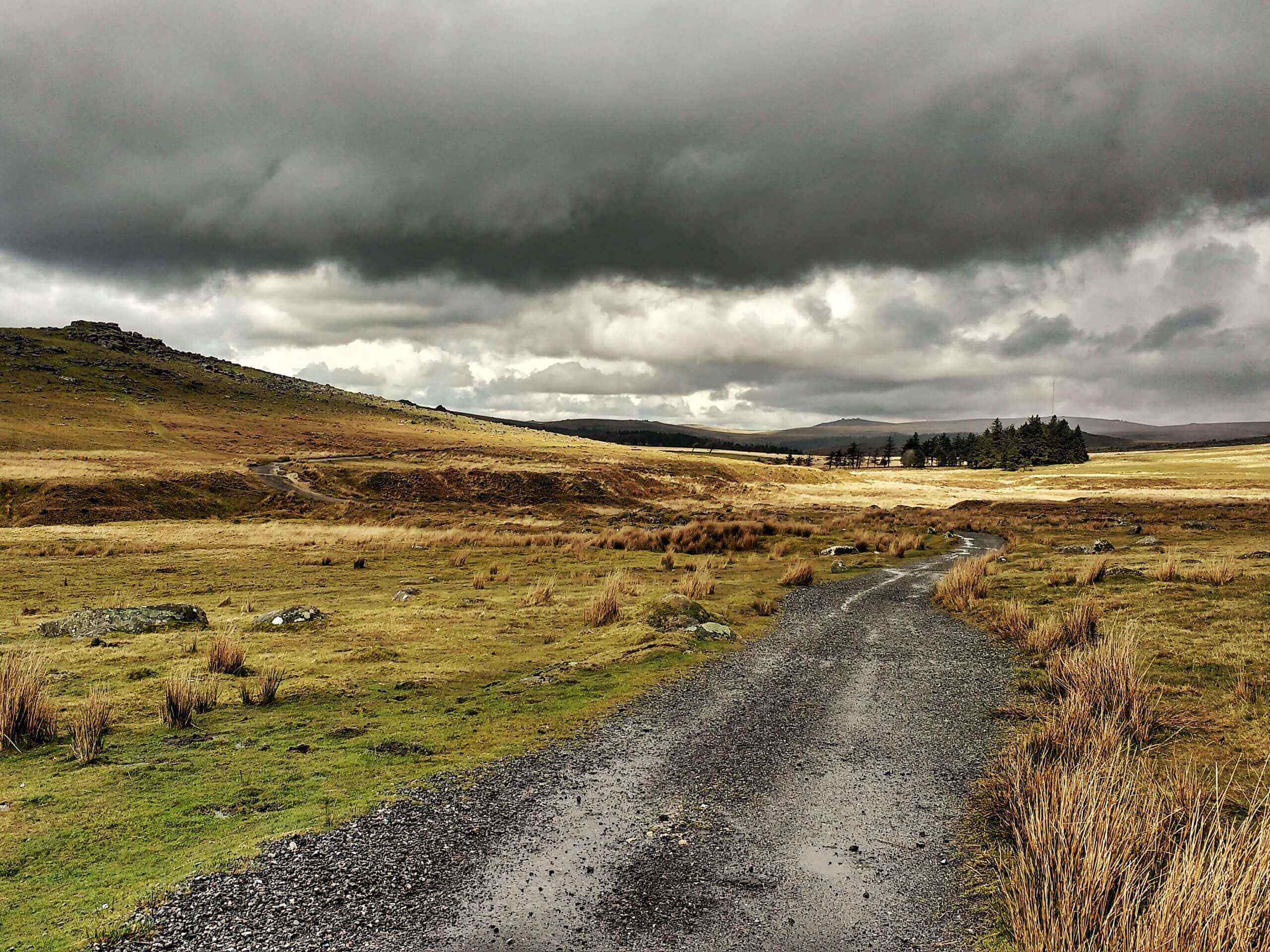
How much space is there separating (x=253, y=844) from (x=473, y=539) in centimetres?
3416

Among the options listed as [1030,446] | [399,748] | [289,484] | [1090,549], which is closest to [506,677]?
[399,748]

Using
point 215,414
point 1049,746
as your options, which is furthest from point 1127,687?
point 215,414

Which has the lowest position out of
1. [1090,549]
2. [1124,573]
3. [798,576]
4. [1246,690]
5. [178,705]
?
[798,576]

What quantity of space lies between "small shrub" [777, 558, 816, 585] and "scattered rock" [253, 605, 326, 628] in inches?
681

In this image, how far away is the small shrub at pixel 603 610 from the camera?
18.6 metres

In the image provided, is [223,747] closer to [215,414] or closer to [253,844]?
[253,844]

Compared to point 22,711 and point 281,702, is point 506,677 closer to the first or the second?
point 281,702

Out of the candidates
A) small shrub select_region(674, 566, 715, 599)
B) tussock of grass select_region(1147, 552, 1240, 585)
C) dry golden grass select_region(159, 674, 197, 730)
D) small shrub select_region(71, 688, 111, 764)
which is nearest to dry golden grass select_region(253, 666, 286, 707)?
dry golden grass select_region(159, 674, 197, 730)

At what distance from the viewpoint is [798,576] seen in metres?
26.4

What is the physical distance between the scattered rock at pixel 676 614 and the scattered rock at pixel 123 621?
40.9 ft

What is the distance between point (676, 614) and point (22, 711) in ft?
43.6

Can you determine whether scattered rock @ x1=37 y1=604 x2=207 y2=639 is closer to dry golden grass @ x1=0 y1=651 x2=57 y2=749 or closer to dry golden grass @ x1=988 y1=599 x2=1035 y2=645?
dry golden grass @ x1=0 y1=651 x2=57 y2=749

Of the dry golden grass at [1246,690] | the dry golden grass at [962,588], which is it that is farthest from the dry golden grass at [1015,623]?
the dry golden grass at [1246,690]

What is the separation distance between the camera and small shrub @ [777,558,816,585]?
85.9 feet
